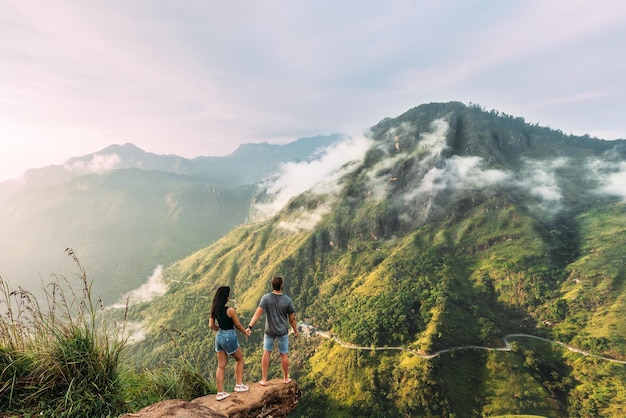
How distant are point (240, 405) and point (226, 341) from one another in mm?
1761

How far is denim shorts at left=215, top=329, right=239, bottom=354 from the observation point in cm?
844

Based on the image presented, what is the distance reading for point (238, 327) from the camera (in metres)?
8.76

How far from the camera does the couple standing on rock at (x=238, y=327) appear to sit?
8.32 meters

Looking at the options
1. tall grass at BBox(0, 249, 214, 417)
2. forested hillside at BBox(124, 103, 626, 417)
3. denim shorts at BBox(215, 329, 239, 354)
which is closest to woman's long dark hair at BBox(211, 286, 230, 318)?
denim shorts at BBox(215, 329, 239, 354)

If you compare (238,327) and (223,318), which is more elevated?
(223,318)

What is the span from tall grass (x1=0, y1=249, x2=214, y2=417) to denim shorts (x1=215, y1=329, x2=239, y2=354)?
2394 millimetres

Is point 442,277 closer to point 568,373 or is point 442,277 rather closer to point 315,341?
point 568,373

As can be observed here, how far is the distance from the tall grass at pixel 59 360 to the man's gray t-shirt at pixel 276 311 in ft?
13.0

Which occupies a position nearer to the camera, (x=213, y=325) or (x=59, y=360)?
(x=59, y=360)

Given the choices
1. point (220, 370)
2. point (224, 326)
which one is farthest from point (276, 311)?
point (220, 370)

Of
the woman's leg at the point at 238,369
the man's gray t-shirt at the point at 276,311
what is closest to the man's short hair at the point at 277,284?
the man's gray t-shirt at the point at 276,311

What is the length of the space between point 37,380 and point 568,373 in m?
142

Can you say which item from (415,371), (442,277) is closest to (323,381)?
(415,371)

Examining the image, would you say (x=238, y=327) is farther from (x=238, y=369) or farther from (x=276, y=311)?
(x=276, y=311)
